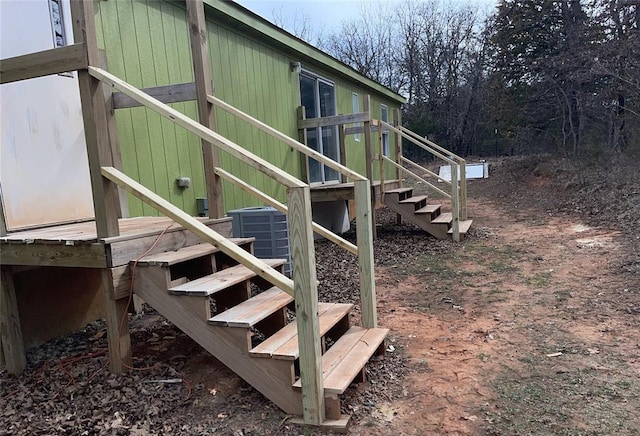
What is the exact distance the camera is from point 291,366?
7.96 ft

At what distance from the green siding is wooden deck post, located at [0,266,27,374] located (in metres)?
1.43

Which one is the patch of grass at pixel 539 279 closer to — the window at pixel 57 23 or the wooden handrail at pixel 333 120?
the wooden handrail at pixel 333 120

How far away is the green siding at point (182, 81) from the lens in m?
4.30

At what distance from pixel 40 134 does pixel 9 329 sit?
150 centimetres

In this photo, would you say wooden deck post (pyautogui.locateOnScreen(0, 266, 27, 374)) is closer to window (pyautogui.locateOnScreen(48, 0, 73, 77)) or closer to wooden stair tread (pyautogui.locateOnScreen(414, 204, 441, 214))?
window (pyautogui.locateOnScreen(48, 0, 73, 77))

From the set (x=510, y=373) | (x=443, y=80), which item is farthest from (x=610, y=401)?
(x=443, y=80)

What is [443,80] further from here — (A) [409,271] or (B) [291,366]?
(B) [291,366]

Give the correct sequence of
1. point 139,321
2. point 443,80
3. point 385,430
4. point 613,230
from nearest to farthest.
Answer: point 385,430 → point 139,321 → point 613,230 → point 443,80

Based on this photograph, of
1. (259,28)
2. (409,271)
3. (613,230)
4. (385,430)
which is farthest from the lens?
(613,230)

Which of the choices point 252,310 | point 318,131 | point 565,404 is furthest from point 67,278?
point 318,131

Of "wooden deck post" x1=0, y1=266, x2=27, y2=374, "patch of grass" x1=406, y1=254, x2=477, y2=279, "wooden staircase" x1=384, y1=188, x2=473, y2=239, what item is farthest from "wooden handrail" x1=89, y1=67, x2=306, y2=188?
"wooden staircase" x1=384, y1=188, x2=473, y2=239

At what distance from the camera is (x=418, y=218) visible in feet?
25.5

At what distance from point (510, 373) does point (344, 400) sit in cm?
112

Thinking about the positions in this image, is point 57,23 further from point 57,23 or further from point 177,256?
point 177,256
